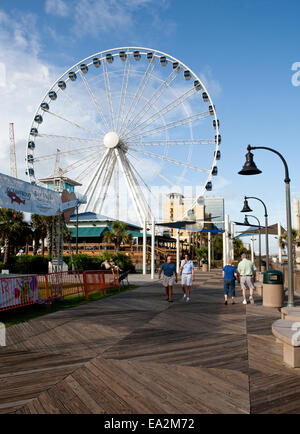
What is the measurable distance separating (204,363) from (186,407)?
137 cm

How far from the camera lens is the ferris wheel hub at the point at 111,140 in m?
29.9

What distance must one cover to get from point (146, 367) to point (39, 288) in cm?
638

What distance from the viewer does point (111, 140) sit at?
98.5ft

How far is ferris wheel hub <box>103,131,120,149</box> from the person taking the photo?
29922mm

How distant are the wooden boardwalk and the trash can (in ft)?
4.77

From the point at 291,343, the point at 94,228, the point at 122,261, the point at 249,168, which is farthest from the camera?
the point at 94,228

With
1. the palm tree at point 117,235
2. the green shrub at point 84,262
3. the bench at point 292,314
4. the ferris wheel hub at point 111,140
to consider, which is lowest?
the bench at point 292,314

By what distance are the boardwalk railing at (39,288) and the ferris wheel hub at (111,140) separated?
18.0m

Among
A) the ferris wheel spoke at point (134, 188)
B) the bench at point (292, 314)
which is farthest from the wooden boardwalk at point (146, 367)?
the ferris wheel spoke at point (134, 188)

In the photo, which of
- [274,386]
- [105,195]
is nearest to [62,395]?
[274,386]

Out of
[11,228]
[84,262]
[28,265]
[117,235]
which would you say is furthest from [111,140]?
[28,265]

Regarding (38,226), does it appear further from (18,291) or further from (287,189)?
(287,189)

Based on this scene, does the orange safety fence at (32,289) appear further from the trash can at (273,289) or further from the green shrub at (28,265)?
the green shrub at (28,265)
